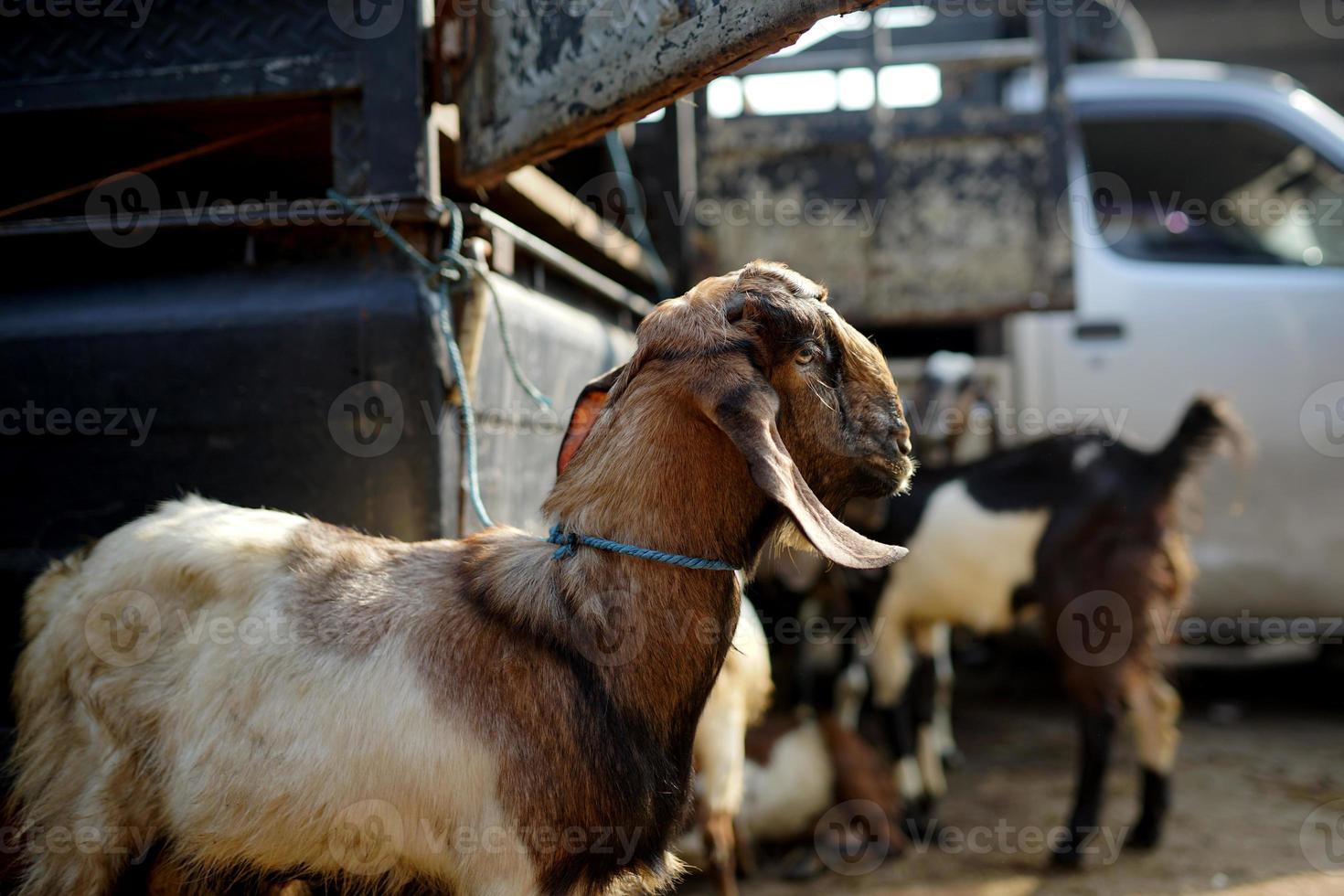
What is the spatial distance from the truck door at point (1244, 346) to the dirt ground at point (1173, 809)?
79 cm

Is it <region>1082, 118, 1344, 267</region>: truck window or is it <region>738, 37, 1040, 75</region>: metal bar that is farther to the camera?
<region>1082, 118, 1344, 267</region>: truck window

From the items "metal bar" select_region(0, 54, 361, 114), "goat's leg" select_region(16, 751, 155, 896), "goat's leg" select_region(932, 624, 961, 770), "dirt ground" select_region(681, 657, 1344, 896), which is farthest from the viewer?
"goat's leg" select_region(932, 624, 961, 770)

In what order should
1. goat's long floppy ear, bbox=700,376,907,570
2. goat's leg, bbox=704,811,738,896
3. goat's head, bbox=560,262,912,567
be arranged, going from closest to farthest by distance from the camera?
goat's long floppy ear, bbox=700,376,907,570
goat's head, bbox=560,262,912,567
goat's leg, bbox=704,811,738,896

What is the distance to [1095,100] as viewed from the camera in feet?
18.0

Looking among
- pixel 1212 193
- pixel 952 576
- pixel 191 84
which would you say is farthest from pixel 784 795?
pixel 1212 193

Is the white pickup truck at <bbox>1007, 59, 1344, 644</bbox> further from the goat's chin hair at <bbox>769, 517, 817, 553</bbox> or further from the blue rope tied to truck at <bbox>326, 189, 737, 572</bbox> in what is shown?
the goat's chin hair at <bbox>769, 517, 817, 553</bbox>

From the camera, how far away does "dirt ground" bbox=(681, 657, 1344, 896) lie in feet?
12.1

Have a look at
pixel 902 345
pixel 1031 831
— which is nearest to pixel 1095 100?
pixel 902 345

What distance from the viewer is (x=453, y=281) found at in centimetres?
238

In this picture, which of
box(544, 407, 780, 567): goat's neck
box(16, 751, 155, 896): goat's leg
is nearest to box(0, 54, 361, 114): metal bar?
box(544, 407, 780, 567): goat's neck

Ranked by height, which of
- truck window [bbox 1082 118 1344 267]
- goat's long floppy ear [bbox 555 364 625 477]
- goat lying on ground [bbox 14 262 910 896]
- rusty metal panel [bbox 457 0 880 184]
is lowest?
goat lying on ground [bbox 14 262 910 896]

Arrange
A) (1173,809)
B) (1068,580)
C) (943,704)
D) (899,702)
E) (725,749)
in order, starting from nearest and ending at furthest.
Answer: (725,749) → (1068,580) → (1173,809) → (899,702) → (943,704)

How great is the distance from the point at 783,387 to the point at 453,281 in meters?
0.98

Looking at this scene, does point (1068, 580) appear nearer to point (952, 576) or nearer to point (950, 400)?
point (952, 576)
